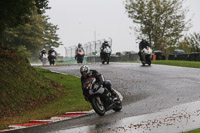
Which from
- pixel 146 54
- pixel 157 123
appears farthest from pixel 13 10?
pixel 146 54

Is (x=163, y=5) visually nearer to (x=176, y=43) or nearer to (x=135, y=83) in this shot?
(x=176, y=43)

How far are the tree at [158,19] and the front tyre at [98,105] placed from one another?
1849 inches

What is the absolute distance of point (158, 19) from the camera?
60.5 meters

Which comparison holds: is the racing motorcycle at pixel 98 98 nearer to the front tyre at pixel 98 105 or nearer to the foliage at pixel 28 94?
the front tyre at pixel 98 105

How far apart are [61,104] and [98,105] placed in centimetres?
467

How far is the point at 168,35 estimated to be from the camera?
60.4 metres

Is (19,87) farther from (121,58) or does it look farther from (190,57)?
(121,58)

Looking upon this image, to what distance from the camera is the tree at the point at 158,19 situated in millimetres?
59844

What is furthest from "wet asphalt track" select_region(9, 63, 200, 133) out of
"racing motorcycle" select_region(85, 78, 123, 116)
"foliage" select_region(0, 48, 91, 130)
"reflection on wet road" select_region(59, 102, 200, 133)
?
"foliage" select_region(0, 48, 91, 130)

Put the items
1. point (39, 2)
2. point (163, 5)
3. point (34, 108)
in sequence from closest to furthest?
1. point (34, 108)
2. point (39, 2)
3. point (163, 5)

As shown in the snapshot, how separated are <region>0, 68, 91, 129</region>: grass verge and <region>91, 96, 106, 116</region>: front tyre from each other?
77.5 inches

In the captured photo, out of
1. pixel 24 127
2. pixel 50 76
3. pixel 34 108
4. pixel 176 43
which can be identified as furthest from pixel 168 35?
pixel 24 127

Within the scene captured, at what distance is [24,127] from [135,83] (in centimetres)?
981

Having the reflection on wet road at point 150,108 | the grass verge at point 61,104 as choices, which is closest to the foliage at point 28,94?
the grass verge at point 61,104
